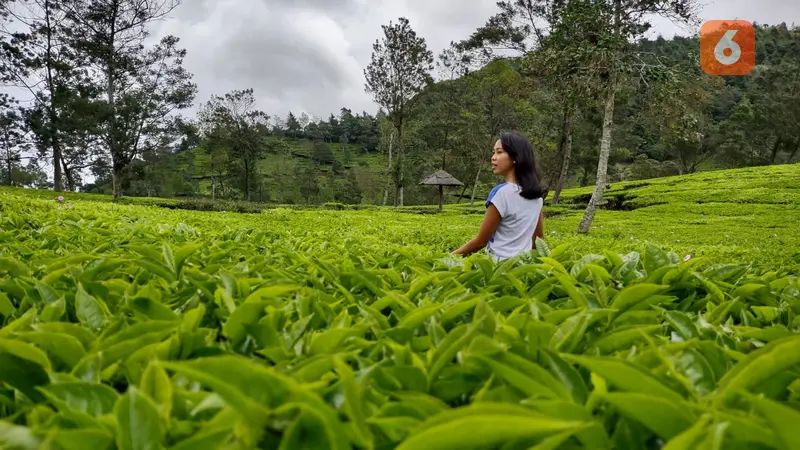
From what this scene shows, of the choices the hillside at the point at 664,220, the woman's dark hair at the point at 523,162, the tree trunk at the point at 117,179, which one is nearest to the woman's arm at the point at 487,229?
the woman's dark hair at the point at 523,162

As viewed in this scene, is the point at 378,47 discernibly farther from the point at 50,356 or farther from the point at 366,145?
the point at 366,145

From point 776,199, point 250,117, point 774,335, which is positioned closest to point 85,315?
point 774,335

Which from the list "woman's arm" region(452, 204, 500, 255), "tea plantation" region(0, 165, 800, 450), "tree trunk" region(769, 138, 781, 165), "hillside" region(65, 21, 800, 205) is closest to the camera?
"tea plantation" region(0, 165, 800, 450)

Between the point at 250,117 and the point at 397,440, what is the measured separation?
4155cm

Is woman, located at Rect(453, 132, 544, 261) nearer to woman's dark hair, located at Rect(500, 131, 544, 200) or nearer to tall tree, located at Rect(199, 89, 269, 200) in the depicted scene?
woman's dark hair, located at Rect(500, 131, 544, 200)

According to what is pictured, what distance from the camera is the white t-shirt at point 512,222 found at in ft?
10.7

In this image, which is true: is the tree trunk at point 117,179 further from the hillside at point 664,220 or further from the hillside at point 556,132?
the hillside at point 556,132

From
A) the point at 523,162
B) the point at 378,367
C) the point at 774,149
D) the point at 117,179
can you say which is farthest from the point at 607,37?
the point at 774,149

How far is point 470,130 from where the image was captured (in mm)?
26875

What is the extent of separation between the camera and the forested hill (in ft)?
44.0

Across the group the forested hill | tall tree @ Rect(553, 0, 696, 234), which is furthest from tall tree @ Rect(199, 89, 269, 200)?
tall tree @ Rect(553, 0, 696, 234)

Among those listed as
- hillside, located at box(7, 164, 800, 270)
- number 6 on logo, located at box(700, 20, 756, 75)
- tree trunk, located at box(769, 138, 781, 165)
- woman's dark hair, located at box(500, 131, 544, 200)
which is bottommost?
hillside, located at box(7, 164, 800, 270)

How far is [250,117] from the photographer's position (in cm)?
3950

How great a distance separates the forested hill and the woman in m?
8.63
